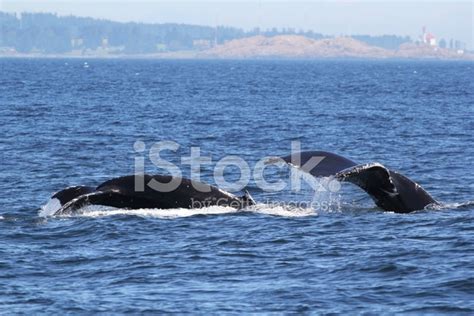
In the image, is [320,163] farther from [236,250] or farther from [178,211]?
[178,211]

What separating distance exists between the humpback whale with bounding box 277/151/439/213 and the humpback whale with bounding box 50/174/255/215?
98.7 inches

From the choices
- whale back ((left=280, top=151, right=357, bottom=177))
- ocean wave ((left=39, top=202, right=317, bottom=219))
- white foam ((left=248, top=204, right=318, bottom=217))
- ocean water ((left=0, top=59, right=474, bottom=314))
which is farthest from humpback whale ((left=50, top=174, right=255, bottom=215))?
whale back ((left=280, top=151, right=357, bottom=177))

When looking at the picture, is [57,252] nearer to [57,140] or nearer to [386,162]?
[386,162]

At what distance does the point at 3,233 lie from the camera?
1892 cm

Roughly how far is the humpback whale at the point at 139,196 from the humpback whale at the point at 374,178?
251 cm

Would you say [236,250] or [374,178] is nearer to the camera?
[236,250]

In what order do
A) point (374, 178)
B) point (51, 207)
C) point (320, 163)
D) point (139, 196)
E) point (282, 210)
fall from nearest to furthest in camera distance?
point (320, 163), point (374, 178), point (139, 196), point (51, 207), point (282, 210)

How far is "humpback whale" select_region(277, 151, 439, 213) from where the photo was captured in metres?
16.7

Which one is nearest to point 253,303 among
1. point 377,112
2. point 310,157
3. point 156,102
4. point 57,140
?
point 310,157

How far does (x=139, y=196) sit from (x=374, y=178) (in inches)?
164

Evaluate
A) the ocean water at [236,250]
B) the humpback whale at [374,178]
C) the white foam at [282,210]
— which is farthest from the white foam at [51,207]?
the humpback whale at [374,178]

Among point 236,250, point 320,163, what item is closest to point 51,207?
point 236,250

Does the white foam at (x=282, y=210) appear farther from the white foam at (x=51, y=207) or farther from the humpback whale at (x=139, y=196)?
the white foam at (x=51, y=207)

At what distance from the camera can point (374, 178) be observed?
57.6 feet
